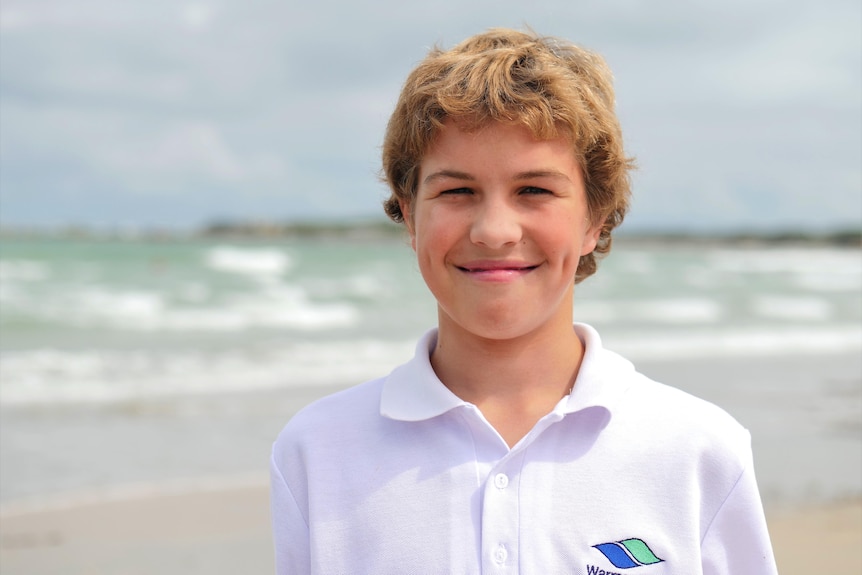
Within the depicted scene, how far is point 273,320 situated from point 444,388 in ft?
59.0

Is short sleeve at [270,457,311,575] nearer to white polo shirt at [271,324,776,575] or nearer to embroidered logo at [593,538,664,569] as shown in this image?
white polo shirt at [271,324,776,575]

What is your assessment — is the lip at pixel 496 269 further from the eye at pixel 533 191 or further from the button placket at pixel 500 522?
the button placket at pixel 500 522

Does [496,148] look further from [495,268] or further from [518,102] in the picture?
[495,268]

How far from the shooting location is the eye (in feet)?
6.16

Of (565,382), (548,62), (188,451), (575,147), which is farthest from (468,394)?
(188,451)

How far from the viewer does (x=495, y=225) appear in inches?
71.7

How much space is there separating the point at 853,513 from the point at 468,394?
541 centimetres

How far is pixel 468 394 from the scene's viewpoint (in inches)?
79.3

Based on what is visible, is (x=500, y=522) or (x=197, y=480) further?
(x=197, y=480)

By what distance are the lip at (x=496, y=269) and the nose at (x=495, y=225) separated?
0.04 metres

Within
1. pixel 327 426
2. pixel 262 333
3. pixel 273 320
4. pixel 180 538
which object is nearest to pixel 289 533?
pixel 327 426

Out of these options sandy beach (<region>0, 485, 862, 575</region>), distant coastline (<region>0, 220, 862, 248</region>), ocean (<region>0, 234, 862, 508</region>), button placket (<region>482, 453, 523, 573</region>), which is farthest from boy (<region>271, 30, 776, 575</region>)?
distant coastline (<region>0, 220, 862, 248</region>)

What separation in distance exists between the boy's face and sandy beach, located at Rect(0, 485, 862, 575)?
424 centimetres

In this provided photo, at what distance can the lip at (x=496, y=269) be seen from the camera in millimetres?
1867
